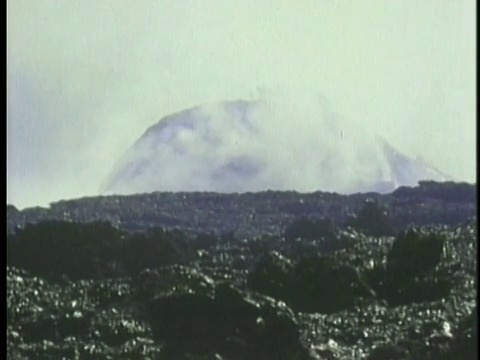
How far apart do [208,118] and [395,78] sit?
0.69 meters

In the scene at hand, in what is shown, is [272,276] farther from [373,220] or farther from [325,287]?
[373,220]

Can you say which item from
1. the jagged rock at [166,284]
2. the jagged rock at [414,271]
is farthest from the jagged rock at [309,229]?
the jagged rock at [166,284]

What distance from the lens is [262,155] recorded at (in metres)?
3.92

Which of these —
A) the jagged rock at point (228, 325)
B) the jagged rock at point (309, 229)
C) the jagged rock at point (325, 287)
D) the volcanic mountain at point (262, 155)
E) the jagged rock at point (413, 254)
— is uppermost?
the volcanic mountain at point (262, 155)

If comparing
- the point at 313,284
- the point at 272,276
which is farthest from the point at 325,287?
the point at 272,276

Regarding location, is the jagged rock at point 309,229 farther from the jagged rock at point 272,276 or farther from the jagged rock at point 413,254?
the jagged rock at point 413,254

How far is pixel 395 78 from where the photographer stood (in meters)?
3.92

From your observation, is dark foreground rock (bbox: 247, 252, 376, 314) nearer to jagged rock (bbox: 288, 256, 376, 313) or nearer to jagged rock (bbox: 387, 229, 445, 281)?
jagged rock (bbox: 288, 256, 376, 313)

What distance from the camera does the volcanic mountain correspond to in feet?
12.8

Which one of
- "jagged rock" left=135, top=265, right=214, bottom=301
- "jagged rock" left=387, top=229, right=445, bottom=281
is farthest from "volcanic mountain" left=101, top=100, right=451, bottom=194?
"jagged rock" left=135, top=265, right=214, bottom=301

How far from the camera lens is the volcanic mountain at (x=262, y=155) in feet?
12.8

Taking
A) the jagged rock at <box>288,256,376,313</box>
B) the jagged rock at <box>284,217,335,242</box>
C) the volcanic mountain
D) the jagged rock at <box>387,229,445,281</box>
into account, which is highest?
the volcanic mountain

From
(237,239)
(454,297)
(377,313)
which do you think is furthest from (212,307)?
(454,297)

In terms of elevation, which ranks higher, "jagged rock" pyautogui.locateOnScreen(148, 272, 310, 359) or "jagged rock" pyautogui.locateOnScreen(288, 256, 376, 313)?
"jagged rock" pyautogui.locateOnScreen(288, 256, 376, 313)
